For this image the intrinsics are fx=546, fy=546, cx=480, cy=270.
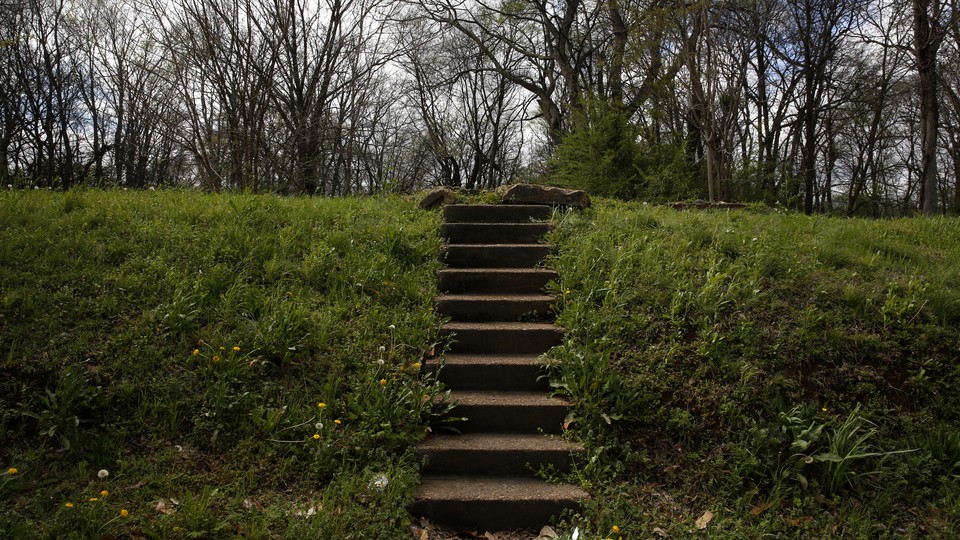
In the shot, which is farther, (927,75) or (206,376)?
(927,75)

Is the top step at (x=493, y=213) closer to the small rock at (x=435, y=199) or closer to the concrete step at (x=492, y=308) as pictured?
the small rock at (x=435, y=199)

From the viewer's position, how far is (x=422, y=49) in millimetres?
19578

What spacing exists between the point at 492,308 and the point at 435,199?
9.10ft

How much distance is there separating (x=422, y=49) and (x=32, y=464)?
1861 cm

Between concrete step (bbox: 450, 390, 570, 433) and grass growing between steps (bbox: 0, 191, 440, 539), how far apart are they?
33 centimetres

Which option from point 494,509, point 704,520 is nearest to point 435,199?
point 494,509

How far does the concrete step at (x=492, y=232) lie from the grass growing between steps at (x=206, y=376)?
747mm

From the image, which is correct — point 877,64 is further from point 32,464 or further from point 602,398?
point 32,464

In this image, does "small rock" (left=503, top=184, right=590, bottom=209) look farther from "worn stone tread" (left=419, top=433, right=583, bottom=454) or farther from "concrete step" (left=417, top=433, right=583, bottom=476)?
"concrete step" (left=417, top=433, right=583, bottom=476)

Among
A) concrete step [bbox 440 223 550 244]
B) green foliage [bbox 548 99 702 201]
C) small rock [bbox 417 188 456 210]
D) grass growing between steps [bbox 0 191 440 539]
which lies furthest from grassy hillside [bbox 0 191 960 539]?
green foliage [bbox 548 99 702 201]

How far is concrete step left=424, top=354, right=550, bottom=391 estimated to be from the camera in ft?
14.6

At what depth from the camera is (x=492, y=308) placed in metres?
5.25

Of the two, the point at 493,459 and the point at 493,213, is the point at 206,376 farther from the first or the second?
the point at 493,213

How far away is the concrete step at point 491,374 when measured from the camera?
4441mm
